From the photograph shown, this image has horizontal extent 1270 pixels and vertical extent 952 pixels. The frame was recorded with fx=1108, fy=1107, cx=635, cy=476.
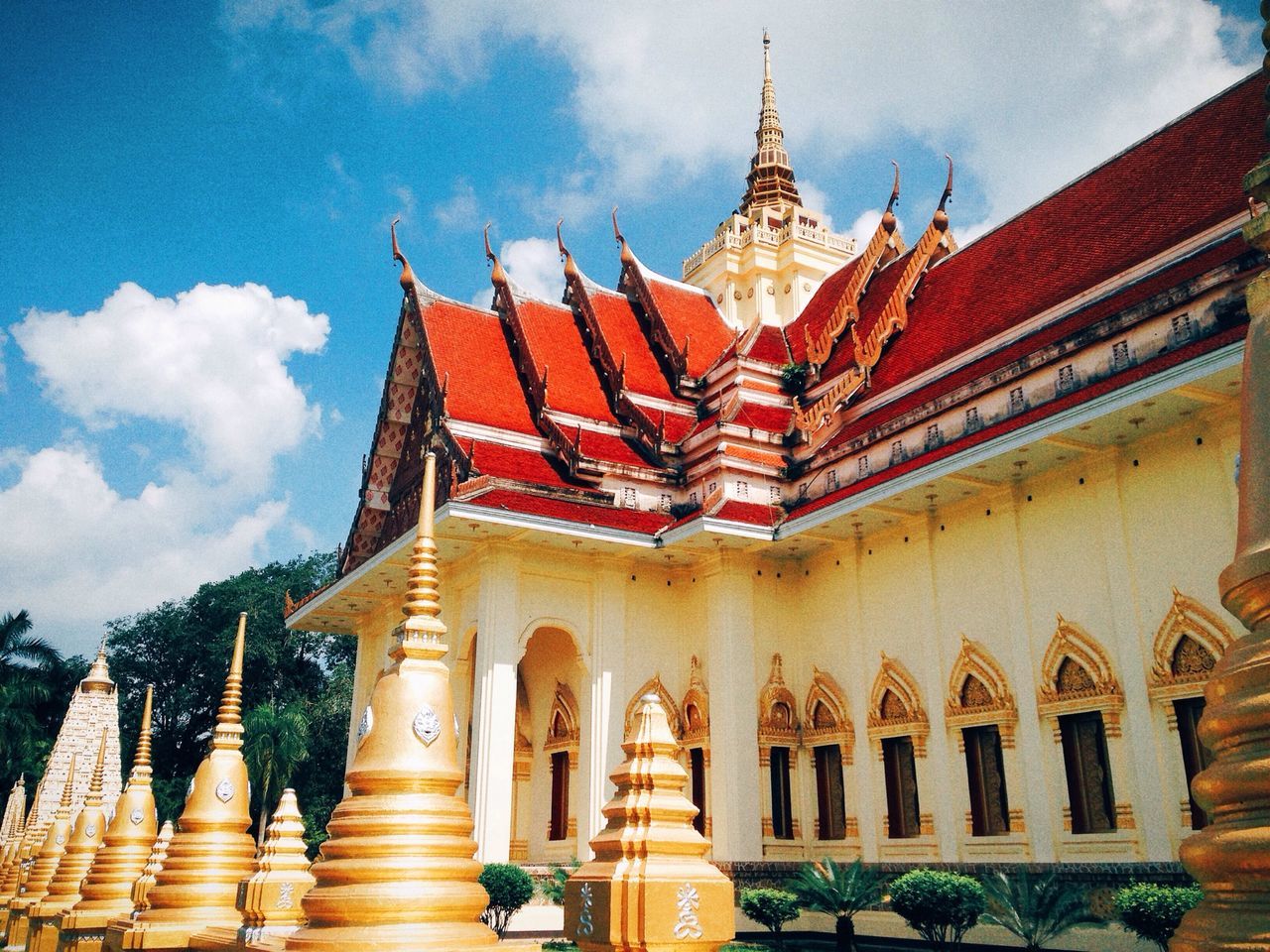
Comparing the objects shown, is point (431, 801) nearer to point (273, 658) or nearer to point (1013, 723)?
point (1013, 723)

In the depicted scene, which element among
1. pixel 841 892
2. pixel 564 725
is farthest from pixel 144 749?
pixel 564 725

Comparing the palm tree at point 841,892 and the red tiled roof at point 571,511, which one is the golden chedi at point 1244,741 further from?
the red tiled roof at point 571,511

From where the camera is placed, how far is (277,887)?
20.1ft

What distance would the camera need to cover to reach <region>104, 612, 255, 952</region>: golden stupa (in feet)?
23.6

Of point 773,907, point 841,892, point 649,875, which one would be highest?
point 649,875

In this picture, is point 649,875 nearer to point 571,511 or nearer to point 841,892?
point 841,892

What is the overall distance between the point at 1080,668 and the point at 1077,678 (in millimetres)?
125

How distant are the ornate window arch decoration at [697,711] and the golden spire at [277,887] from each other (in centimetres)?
1015

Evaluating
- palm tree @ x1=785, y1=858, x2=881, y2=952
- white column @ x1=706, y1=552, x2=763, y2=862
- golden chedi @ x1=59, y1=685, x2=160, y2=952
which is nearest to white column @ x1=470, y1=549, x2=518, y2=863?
white column @ x1=706, y1=552, x2=763, y2=862

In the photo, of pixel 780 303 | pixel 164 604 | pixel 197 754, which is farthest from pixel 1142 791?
pixel 164 604

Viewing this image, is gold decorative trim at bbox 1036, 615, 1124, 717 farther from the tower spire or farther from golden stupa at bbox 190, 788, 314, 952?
the tower spire

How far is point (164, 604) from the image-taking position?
43469 mm

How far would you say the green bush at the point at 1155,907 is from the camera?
9484mm

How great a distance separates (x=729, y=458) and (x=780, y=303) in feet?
33.0
